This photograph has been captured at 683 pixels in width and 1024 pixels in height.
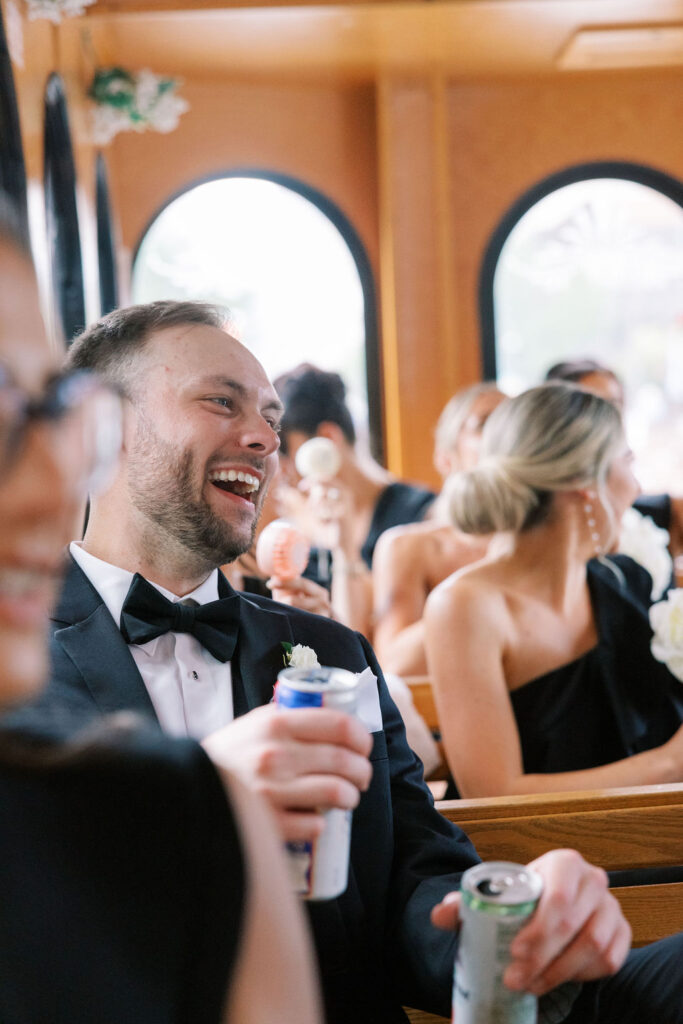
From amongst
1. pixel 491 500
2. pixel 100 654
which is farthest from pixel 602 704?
pixel 100 654

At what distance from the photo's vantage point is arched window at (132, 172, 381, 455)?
7.11 m

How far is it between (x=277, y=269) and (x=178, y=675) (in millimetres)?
5938

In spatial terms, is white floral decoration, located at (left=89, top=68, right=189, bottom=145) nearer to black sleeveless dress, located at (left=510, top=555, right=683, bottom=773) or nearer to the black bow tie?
black sleeveless dress, located at (left=510, top=555, right=683, bottom=773)

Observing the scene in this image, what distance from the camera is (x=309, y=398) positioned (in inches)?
165

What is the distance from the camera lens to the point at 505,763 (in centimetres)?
243

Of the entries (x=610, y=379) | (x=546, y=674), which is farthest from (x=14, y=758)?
(x=610, y=379)

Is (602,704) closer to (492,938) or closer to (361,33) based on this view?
(492,938)

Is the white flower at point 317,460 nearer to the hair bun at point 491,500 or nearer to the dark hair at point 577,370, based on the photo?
the hair bun at point 491,500

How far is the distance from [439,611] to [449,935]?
1.21 m

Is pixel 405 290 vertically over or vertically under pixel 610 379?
over

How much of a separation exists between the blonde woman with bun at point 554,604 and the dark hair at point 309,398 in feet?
4.48

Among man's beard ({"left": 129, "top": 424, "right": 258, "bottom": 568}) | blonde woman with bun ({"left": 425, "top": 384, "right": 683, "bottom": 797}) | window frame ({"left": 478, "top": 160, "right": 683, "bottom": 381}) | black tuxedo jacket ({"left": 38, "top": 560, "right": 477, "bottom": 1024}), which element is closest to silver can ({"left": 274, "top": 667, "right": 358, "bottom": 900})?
black tuxedo jacket ({"left": 38, "top": 560, "right": 477, "bottom": 1024})

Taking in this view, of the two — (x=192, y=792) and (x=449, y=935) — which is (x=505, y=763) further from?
(x=192, y=792)

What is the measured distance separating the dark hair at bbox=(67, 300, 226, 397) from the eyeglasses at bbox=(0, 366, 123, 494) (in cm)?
101
